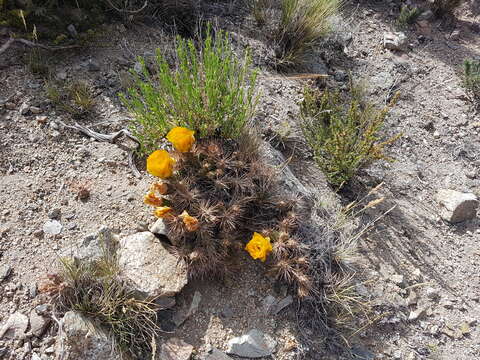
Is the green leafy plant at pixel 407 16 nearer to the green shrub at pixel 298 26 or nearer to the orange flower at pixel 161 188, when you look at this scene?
the green shrub at pixel 298 26

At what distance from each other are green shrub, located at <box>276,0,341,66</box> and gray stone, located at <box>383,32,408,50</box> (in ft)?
3.84

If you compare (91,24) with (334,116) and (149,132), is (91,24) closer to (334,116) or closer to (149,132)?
(149,132)

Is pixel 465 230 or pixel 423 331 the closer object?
pixel 423 331

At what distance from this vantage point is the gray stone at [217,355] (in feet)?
8.70

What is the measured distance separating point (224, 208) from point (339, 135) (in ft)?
4.91

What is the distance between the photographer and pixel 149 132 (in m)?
3.13

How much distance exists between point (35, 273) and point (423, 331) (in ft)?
10.3

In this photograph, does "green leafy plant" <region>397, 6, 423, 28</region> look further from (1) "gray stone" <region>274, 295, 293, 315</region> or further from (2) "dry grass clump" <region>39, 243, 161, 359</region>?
(2) "dry grass clump" <region>39, 243, 161, 359</region>

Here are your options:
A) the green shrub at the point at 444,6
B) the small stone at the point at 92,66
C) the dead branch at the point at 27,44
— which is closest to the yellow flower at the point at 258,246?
the small stone at the point at 92,66

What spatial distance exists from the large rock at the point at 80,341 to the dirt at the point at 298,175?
144mm

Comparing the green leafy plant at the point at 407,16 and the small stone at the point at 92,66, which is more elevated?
the green leafy plant at the point at 407,16

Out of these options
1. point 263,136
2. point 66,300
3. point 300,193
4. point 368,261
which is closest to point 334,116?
point 263,136

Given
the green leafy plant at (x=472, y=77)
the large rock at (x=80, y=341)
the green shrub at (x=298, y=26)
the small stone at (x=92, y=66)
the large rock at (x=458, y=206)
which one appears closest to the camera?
the large rock at (x=80, y=341)

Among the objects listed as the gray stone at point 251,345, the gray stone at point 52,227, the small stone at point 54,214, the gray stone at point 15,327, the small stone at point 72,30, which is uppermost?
the small stone at point 72,30
